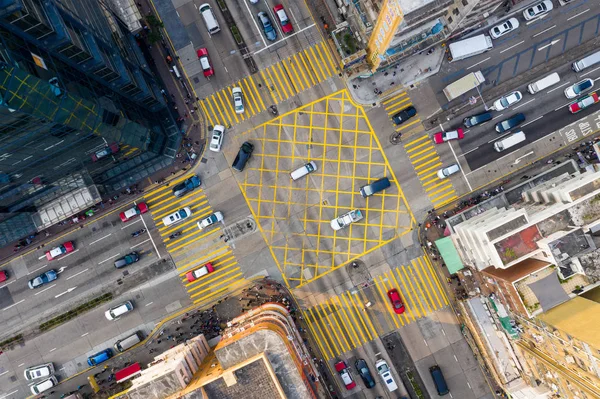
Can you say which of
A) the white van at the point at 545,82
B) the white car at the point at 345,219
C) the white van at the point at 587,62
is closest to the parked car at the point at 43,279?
the white car at the point at 345,219

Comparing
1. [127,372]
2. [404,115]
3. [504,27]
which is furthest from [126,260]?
[504,27]

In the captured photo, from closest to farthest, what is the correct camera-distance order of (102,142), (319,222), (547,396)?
(102,142) → (547,396) → (319,222)

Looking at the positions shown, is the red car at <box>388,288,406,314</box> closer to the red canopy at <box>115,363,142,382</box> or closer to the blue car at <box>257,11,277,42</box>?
the red canopy at <box>115,363,142,382</box>

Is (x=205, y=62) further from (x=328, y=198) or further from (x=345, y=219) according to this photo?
(x=345, y=219)

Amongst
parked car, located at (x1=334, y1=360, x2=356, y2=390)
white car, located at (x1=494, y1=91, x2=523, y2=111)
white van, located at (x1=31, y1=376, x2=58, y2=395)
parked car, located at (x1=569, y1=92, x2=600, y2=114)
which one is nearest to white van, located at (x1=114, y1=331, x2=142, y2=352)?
white van, located at (x1=31, y1=376, x2=58, y2=395)

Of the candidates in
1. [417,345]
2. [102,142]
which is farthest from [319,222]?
[102,142]

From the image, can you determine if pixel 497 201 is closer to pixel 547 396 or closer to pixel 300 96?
pixel 547 396

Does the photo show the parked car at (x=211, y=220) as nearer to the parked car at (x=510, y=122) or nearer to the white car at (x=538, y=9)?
the parked car at (x=510, y=122)
